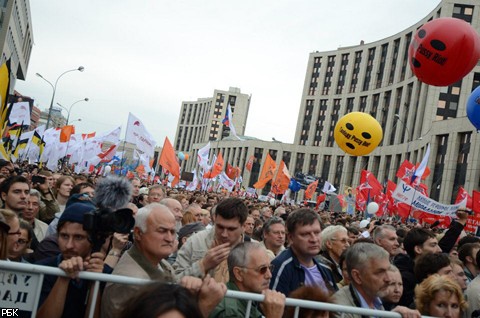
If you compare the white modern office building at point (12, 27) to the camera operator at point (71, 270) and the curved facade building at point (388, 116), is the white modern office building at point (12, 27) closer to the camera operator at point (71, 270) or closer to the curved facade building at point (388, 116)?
the curved facade building at point (388, 116)

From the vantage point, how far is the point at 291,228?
474 centimetres

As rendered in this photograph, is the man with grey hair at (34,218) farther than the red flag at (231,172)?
No

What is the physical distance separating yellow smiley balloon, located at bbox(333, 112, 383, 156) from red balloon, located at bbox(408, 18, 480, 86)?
160 inches

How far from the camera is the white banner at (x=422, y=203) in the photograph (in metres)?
15.6

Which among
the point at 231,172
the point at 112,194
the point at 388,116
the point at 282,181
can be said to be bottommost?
the point at 112,194

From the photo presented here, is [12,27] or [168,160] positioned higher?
[12,27]

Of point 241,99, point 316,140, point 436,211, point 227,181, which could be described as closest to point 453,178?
point 227,181

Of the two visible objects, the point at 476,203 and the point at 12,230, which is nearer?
the point at 12,230

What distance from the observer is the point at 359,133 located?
42.8 feet

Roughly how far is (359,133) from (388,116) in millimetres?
60288

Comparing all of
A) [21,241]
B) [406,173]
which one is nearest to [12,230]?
[21,241]

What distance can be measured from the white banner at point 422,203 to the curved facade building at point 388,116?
91.5 ft

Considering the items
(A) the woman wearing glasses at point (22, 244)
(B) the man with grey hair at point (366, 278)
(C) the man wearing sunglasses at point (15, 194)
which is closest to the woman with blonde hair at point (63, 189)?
(C) the man wearing sunglasses at point (15, 194)

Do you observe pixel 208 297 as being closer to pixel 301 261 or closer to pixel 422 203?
pixel 301 261
